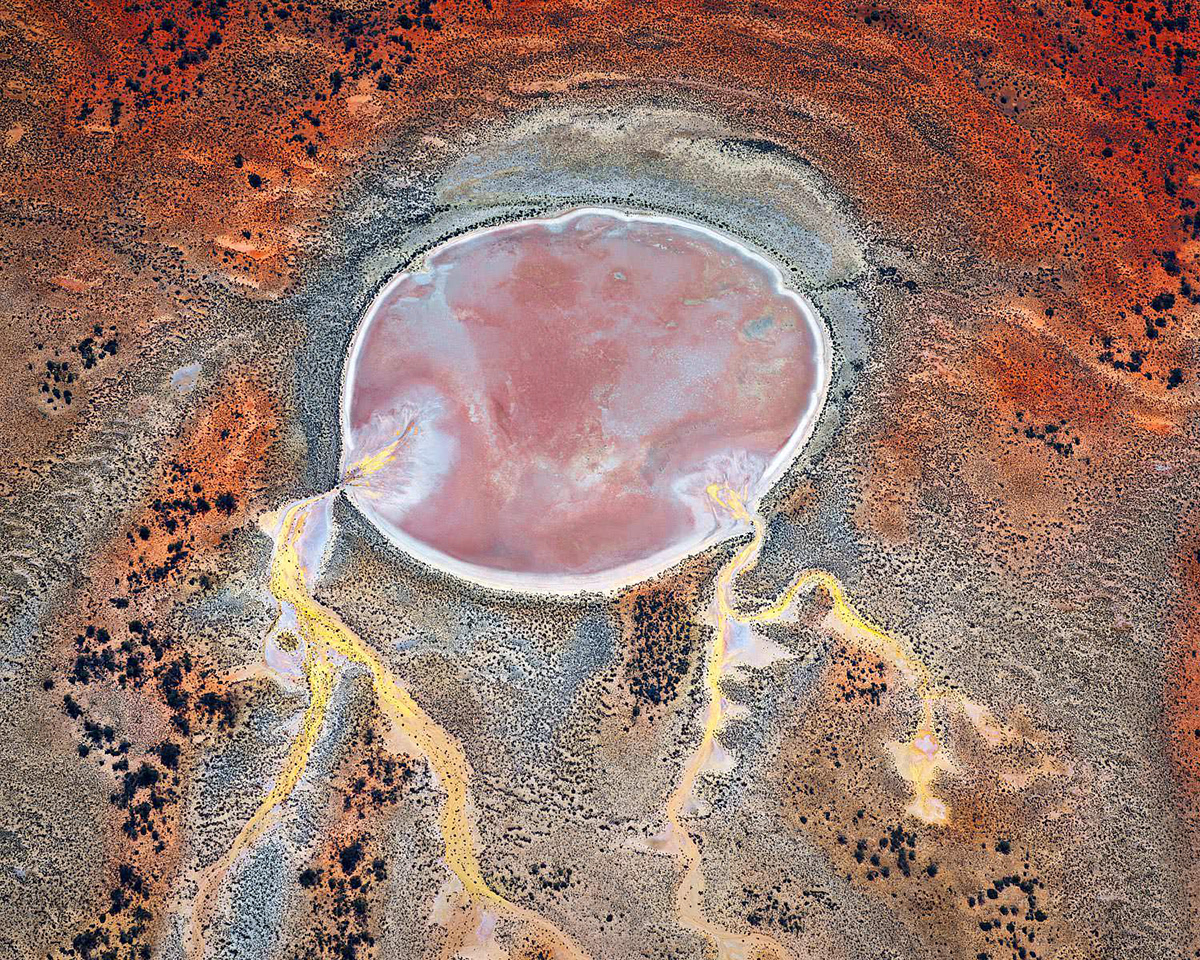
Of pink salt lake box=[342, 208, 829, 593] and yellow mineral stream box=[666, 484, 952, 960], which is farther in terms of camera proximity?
pink salt lake box=[342, 208, 829, 593]

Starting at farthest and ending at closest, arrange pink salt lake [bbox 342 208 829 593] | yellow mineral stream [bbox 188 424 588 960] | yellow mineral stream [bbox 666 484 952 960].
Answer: pink salt lake [bbox 342 208 829 593]
yellow mineral stream [bbox 666 484 952 960]
yellow mineral stream [bbox 188 424 588 960]

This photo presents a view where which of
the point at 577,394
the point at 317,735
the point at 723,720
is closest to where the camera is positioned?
the point at 317,735

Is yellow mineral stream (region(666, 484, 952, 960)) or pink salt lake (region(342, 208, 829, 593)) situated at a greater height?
pink salt lake (region(342, 208, 829, 593))

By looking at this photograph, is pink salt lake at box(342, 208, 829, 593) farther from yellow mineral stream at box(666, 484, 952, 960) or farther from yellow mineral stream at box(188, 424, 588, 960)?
yellow mineral stream at box(188, 424, 588, 960)

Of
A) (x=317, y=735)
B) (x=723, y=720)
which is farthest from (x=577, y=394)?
(x=317, y=735)

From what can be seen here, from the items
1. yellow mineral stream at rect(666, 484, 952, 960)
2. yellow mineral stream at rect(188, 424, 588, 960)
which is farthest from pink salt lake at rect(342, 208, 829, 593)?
yellow mineral stream at rect(188, 424, 588, 960)

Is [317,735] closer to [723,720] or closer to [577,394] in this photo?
[723,720]
